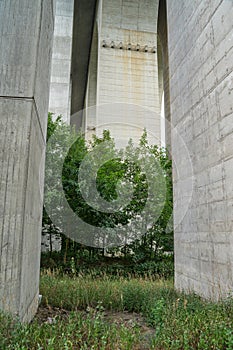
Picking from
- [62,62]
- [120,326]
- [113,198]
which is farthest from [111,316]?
[62,62]

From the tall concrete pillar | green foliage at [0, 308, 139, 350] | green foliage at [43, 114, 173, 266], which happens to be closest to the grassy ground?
green foliage at [0, 308, 139, 350]

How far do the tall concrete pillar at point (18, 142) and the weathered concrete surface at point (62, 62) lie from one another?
27.8 ft

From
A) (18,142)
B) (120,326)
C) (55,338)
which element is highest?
(18,142)

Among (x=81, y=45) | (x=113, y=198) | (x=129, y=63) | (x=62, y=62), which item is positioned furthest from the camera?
(x=81, y=45)

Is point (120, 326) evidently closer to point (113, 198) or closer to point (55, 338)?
point (55, 338)

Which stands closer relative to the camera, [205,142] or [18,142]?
[18,142]

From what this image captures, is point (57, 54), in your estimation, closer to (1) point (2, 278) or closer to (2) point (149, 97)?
(2) point (149, 97)

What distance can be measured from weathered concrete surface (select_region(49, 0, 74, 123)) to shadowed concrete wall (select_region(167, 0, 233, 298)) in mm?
6594

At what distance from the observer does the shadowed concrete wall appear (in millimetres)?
3610

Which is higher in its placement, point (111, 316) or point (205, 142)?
point (205, 142)

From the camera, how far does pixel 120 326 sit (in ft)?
8.98

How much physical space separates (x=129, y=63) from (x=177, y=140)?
7.88 m

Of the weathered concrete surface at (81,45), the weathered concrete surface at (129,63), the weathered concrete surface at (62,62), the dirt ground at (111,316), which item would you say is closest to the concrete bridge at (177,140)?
the dirt ground at (111,316)

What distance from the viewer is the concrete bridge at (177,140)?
8.53 feet
